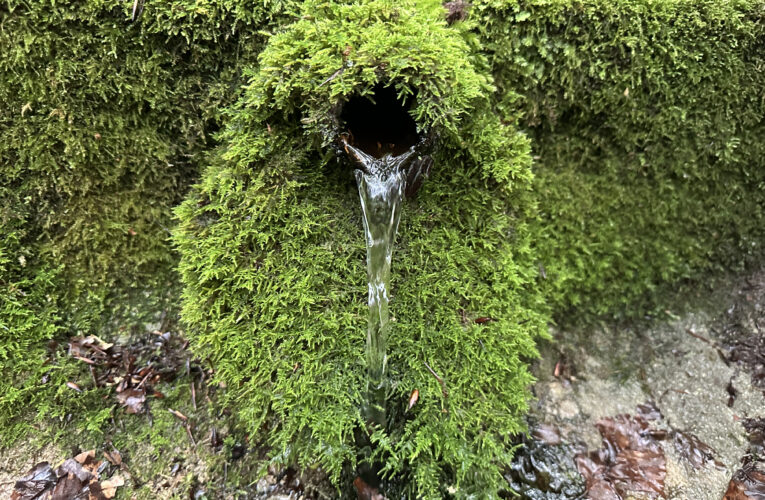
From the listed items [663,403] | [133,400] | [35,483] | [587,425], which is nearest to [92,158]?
[133,400]

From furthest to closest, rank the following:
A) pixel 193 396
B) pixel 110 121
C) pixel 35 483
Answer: pixel 193 396, pixel 110 121, pixel 35 483

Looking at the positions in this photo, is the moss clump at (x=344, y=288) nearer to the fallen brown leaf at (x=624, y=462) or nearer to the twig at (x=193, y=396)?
the twig at (x=193, y=396)

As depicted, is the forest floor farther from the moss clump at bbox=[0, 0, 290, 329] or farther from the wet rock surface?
the moss clump at bbox=[0, 0, 290, 329]

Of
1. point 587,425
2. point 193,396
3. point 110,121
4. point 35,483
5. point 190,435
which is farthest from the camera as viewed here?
point 587,425

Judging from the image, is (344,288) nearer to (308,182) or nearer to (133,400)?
(308,182)

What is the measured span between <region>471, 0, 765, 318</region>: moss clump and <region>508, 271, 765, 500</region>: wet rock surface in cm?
29

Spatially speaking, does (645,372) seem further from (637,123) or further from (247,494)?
(247,494)

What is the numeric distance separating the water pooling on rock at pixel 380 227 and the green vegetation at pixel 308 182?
0.09m

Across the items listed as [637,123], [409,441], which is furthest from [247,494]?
[637,123]

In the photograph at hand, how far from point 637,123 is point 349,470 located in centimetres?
308

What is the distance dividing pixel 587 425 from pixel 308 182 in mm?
2617

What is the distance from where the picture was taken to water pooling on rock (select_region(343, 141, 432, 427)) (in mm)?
2299

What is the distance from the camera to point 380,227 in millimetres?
2432

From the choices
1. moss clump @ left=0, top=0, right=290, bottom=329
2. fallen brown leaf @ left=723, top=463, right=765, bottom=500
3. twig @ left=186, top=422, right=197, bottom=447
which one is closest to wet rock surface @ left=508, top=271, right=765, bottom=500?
fallen brown leaf @ left=723, top=463, right=765, bottom=500
